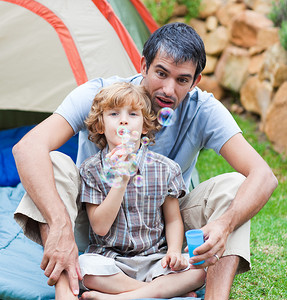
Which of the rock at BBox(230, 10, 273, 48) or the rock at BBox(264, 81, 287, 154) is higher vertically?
the rock at BBox(230, 10, 273, 48)

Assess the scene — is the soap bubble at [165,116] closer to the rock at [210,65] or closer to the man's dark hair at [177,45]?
the man's dark hair at [177,45]

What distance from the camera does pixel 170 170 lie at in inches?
73.7

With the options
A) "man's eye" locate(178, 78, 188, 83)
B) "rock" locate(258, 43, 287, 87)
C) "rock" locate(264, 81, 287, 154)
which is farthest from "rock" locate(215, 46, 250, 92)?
"man's eye" locate(178, 78, 188, 83)

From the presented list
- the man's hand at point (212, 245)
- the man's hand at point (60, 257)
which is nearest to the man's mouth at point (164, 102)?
the man's hand at point (212, 245)

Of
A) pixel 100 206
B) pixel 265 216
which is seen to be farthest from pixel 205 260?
pixel 265 216

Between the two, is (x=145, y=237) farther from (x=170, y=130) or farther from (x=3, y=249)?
(x=3, y=249)

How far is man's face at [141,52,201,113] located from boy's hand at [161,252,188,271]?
58cm

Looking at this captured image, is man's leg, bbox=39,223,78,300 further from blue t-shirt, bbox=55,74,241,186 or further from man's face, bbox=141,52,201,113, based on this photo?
man's face, bbox=141,52,201,113

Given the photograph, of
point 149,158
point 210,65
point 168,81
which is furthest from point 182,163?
point 210,65

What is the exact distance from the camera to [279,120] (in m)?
3.88

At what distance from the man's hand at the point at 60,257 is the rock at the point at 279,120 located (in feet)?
8.45

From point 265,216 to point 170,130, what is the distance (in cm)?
116

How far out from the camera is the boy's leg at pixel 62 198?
67.2 inches

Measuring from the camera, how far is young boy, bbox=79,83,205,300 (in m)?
1.69
